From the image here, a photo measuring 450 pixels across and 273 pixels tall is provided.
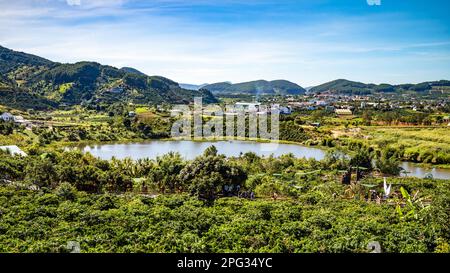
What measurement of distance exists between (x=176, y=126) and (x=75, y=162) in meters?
19.3

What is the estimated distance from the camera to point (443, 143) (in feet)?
77.5

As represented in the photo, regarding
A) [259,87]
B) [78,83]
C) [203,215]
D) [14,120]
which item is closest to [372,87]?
[259,87]

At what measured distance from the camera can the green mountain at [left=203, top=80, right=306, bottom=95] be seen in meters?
109

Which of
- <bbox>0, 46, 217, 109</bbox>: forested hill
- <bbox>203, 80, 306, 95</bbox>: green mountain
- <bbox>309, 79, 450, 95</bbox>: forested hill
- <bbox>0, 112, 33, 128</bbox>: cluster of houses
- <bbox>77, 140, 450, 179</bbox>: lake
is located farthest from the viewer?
<bbox>203, 80, 306, 95</bbox>: green mountain

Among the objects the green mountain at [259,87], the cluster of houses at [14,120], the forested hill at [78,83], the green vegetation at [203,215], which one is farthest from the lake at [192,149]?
the green mountain at [259,87]

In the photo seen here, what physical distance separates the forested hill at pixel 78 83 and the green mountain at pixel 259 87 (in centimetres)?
3897

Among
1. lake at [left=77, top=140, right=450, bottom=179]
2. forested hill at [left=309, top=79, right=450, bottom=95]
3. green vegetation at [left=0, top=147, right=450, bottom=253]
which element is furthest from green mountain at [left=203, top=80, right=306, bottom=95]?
green vegetation at [left=0, top=147, right=450, bottom=253]

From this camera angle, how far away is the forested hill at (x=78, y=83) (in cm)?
5475

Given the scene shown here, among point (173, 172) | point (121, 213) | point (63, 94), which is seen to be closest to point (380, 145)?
point (173, 172)

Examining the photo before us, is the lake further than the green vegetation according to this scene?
Yes

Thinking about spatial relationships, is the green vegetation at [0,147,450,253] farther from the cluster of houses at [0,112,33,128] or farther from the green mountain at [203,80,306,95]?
the green mountain at [203,80,306,95]

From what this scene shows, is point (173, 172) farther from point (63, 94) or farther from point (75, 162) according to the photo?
point (63, 94)

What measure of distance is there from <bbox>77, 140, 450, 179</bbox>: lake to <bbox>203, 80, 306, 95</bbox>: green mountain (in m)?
78.8
